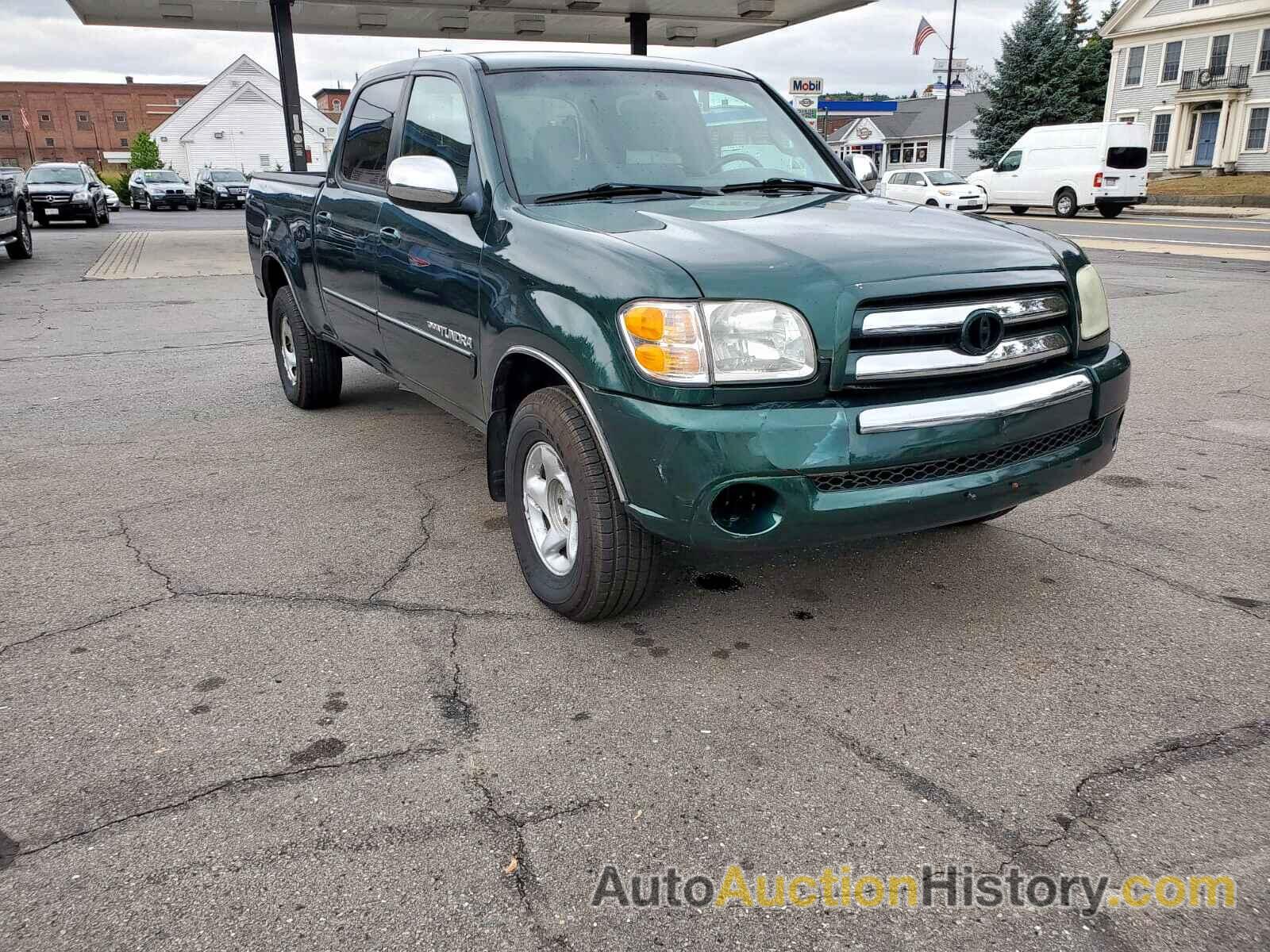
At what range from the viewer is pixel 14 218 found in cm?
1608

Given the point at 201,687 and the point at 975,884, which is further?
the point at 201,687

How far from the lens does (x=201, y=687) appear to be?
9.57 ft

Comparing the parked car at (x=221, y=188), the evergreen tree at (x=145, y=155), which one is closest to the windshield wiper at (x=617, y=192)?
the parked car at (x=221, y=188)

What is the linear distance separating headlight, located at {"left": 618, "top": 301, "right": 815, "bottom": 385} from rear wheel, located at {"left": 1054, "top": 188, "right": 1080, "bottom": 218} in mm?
27831

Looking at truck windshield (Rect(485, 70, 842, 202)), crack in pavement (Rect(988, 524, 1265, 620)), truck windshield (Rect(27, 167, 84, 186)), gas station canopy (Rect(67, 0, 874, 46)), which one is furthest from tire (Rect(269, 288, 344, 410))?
truck windshield (Rect(27, 167, 84, 186))

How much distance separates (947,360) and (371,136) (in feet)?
10.5

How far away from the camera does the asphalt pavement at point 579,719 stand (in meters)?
2.06

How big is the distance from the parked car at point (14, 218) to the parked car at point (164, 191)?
875 inches

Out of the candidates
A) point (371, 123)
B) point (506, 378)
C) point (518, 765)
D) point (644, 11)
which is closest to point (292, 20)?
point (644, 11)

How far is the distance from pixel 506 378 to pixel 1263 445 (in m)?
4.24

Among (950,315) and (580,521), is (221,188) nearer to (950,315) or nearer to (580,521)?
(580,521)

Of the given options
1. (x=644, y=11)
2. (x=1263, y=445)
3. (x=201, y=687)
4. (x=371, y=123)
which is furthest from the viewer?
(x=644, y=11)

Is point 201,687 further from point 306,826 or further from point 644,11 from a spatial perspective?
point 644,11

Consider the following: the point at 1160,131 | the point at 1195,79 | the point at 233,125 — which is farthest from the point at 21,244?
the point at 233,125
